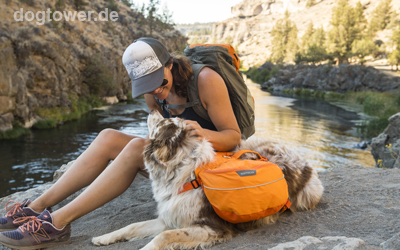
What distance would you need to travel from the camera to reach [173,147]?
2199mm

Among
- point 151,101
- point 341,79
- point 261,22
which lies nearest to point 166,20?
point 341,79

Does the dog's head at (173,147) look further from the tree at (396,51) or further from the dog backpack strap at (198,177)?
the tree at (396,51)

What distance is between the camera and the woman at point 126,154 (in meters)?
2.30

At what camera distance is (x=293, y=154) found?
2725 mm

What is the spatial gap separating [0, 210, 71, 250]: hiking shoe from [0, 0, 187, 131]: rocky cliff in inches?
538

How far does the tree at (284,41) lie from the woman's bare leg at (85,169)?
82.3 metres

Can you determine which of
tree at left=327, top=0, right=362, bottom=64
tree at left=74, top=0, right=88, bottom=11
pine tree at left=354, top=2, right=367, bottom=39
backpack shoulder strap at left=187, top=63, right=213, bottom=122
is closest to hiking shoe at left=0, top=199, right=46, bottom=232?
backpack shoulder strap at left=187, top=63, right=213, bottom=122

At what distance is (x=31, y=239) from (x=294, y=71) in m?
58.9

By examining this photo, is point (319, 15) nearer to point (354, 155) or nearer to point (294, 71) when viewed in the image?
point (294, 71)

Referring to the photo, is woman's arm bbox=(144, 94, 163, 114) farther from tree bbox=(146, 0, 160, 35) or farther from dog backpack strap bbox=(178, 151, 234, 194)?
tree bbox=(146, 0, 160, 35)

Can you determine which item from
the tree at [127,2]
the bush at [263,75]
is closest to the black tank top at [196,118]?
the tree at [127,2]

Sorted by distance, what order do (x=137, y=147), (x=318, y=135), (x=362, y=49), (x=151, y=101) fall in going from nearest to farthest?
(x=137, y=147), (x=151, y=101), (x=318, y=135), (x=362, y=49)

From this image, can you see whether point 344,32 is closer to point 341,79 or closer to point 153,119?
point 341,79

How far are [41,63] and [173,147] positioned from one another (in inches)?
762
